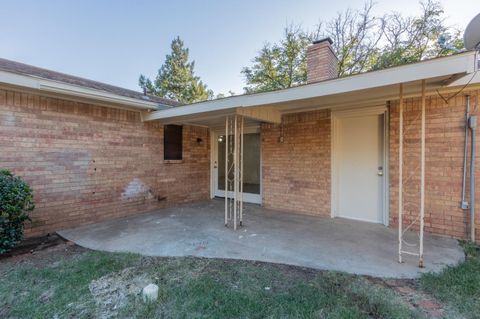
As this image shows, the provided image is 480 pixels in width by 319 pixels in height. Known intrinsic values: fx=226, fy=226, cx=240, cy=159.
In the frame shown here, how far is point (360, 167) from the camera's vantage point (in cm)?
480

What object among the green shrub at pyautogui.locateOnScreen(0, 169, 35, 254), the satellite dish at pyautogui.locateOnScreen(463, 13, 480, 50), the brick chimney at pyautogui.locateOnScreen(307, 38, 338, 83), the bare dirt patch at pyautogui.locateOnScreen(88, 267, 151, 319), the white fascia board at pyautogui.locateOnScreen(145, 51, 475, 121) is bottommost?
the bare dirt patch at pyautogui.locateOnScreen(88, 267, 151, 319)

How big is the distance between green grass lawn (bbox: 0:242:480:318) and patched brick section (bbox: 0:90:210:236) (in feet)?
5.03

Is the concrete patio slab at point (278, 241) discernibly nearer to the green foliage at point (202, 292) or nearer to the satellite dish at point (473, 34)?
the green foliage at point (202, 292)

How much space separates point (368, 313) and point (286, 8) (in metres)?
11.7

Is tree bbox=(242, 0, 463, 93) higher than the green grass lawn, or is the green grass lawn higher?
tree bbox=(242, 0, 463, 93)

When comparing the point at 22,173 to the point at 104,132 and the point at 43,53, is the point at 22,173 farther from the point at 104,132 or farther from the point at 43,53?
the point at 43,53

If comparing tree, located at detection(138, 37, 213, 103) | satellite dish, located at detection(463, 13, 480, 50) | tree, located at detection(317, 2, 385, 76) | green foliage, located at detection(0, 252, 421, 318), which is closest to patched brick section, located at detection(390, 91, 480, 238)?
satellite dish, located at detection(463, 13, 480, 50)

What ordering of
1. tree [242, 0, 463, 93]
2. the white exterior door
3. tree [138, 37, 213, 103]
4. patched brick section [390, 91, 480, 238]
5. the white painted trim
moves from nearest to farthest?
1. patched brick section [390, 91, 480, 238]
2. the white painted trim
3. the white exterior door
4. tree [242, 0, 463, 93]
5. tree [138, 37, 213, 103]

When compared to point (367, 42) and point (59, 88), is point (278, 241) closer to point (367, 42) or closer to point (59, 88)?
point (59, 88)

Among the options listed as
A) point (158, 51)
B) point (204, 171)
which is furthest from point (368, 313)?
point (158, 51)

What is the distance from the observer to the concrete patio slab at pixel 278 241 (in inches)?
113

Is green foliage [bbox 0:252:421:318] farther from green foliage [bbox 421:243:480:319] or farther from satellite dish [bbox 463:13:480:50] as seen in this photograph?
satellite dish [bbox 463:13:480:50]

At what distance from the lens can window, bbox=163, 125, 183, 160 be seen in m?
6.07

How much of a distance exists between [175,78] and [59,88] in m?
16.9
